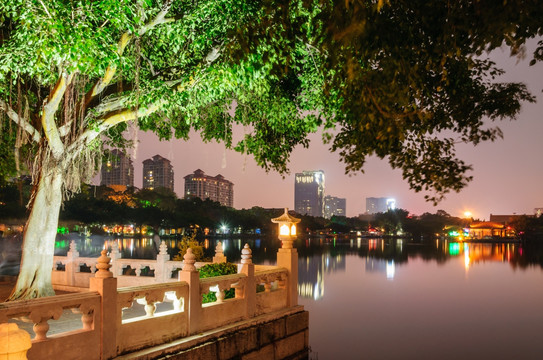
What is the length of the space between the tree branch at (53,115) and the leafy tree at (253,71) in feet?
0.07

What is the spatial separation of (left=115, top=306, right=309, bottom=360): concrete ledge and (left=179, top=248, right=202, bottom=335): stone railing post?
20 cm

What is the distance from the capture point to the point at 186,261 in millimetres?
7457

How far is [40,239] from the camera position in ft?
32.0

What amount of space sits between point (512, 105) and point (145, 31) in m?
7.01

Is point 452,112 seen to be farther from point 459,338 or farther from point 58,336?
point 459,338

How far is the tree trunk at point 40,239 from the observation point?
31.8ft

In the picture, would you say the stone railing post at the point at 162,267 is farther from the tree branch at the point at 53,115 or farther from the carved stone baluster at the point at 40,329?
the carved stone baluster at the point at 40,329

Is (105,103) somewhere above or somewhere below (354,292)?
above

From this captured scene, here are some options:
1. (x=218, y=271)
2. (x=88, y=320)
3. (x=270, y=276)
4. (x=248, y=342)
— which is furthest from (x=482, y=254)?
(x=88, y=320)

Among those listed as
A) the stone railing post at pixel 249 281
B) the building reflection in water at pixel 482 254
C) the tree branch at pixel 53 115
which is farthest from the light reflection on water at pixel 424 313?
the building reflection in water at pixel 482 254

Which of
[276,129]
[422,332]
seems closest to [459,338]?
[422,332]

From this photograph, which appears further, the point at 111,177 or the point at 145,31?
the point at 111,177

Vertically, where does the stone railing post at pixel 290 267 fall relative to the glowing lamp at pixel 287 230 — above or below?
below

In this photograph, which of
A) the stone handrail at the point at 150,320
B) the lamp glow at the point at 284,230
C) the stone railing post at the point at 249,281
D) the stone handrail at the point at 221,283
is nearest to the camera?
the stone handrail at the point at 150,320
